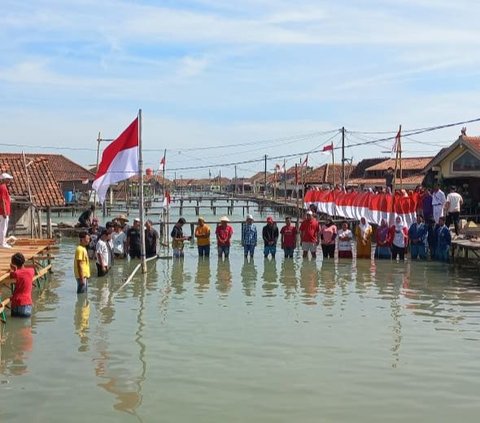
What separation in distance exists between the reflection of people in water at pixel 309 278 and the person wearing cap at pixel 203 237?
3.29 metres

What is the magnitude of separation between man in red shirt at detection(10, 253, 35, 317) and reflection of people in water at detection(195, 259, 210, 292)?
468cm

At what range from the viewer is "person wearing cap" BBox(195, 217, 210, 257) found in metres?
22.3

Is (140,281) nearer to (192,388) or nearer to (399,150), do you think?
(192,388)

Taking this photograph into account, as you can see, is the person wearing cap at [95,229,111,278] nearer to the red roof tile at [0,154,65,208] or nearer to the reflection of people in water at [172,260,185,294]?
the reflection of people in water at [172,260,185,294]

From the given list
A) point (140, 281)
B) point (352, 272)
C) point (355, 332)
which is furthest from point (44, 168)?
point (355, 332)

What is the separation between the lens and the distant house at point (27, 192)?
25766 millimetres

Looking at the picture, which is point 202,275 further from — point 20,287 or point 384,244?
point 20,287

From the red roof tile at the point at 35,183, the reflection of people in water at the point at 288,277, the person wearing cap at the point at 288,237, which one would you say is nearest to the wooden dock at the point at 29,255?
the red roof tile at the point at 35,183

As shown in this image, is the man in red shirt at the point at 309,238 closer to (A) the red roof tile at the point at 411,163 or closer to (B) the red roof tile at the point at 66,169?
(A) the red roof tile at the point at 411,163

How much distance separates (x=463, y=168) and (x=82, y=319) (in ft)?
75.2

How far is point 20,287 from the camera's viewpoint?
39.5 ft

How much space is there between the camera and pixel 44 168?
28.4 meters

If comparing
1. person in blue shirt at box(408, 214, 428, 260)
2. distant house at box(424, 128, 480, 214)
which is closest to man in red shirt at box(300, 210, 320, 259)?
person in blue shirt at box(408, 214, 428, 260)

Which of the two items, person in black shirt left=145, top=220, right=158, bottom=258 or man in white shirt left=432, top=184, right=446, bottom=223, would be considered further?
man in white shirt left=432, top=184, right=446, bottom=223
